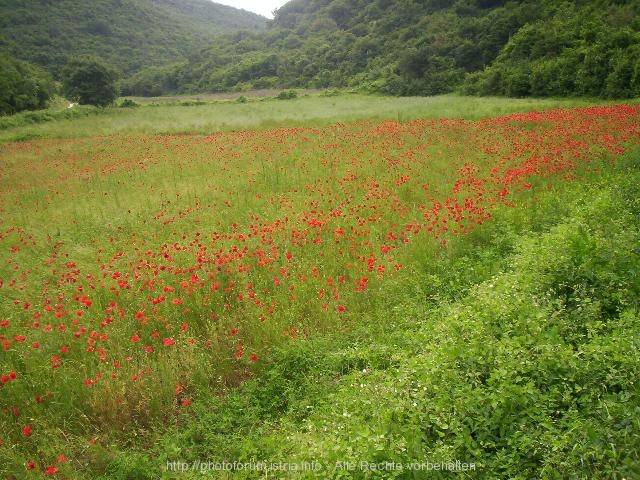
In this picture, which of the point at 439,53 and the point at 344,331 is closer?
the point at 344,331

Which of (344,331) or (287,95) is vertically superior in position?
(287,95)

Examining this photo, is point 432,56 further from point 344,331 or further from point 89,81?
point 344,331

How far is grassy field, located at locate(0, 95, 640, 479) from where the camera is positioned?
9.20 ft

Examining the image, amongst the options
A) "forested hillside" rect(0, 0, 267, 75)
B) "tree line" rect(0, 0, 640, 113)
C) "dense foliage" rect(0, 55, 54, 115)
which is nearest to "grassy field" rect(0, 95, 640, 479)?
"tree line" rect(0, 0, 640, 113)

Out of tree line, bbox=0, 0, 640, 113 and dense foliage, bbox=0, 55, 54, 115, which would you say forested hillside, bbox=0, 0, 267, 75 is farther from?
dense foliage, bbox=0, 55, 54, 115

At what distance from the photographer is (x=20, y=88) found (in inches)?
1351

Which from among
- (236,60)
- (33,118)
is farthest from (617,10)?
(236,60)

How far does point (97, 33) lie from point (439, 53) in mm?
78763

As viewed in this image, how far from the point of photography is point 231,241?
278 inches

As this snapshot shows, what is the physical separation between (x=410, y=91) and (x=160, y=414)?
44.9m

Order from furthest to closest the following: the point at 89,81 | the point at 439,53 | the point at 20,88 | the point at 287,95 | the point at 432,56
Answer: the point at 287,95 → the point at 439,53 → the point at 432,56 → the point at 89,81 → the point at 20,88

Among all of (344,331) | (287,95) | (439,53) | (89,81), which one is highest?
(439,53)

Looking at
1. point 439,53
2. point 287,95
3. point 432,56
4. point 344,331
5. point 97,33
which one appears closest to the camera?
point 344,331

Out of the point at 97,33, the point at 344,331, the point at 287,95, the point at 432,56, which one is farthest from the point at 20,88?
the point at 97,33
